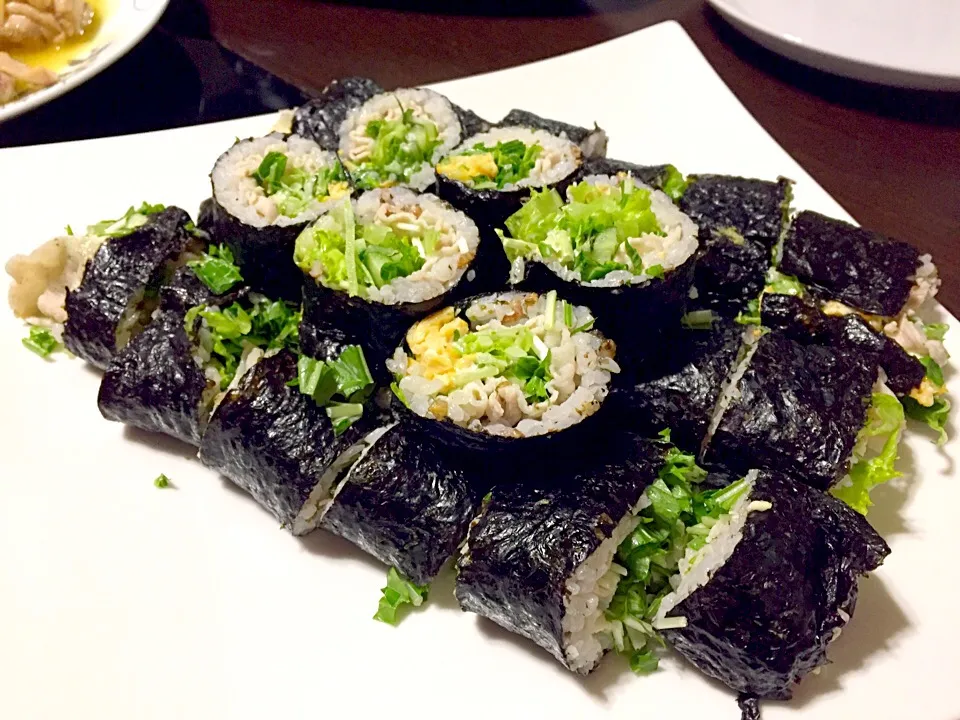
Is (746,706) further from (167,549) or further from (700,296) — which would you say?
(167,549)

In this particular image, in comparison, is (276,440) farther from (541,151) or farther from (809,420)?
(809,420)

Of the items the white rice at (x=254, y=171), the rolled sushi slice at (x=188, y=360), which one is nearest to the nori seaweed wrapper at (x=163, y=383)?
the rolled sushi slice at (x=188, y=360)

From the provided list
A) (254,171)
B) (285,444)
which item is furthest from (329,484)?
(254,171)

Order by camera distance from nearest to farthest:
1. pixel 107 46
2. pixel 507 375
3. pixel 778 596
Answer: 1. pixel 778 596
2. pixel 507 375
3. pixel 107 46

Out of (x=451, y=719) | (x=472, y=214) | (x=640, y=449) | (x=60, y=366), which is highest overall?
(x=472, y=214)

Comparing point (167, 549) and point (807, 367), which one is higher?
point (807, 367)

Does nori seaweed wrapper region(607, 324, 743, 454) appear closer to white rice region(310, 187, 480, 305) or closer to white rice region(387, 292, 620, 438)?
white rice region(387, 292, 620, 438)

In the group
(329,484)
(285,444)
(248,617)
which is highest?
(285,444)

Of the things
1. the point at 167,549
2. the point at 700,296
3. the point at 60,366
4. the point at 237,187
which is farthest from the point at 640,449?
the point at 60,366
